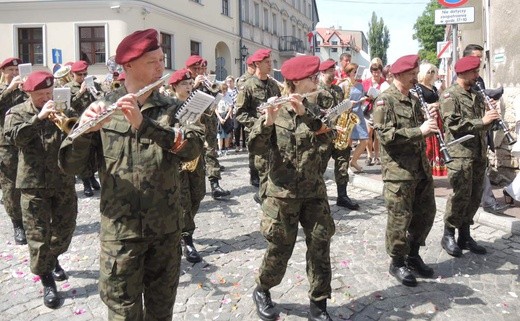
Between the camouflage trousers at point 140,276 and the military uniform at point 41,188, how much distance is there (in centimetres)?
197

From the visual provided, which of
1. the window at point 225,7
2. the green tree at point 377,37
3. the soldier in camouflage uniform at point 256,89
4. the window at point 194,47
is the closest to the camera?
the soldier in camouflage uniform at point 256,89

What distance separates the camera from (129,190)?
303 cm

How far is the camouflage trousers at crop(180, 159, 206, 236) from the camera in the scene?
5645 mm

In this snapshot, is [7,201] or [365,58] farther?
[365,58]

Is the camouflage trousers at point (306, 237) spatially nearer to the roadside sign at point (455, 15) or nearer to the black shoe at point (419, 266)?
the black shoe at point (419, 266)

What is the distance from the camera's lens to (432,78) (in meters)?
6.72

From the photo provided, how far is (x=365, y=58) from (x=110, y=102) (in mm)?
75180

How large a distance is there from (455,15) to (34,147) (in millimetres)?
6039

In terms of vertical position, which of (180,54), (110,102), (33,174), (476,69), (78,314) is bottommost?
(78,314)

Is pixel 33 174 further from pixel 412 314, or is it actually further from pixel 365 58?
pixel 365 58

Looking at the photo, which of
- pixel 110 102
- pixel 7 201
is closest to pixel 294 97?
pixel 110 102

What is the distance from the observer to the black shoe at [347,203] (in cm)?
774

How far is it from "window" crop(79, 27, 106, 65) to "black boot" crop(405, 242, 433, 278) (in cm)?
2135

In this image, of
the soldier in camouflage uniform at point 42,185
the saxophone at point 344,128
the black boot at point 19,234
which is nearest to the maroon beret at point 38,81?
the soldier in camouflage uniform at point 42,185
